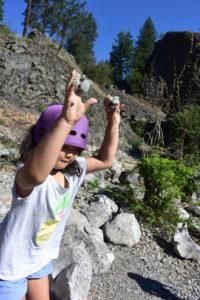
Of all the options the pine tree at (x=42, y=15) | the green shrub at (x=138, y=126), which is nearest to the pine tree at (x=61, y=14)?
the pine tree at (x=42, y=15)

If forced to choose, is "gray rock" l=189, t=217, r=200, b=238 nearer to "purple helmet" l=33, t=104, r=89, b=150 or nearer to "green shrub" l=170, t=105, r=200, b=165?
"green shrub" l=170, t=105, r=200, b=165

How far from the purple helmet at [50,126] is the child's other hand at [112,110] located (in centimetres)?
18

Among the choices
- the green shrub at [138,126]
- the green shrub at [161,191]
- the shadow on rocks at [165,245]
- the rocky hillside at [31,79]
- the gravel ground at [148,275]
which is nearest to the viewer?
the gravel ground at [148,275]

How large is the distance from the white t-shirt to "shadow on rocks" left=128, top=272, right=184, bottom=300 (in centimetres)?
145

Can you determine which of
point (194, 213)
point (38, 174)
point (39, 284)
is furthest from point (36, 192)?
point (194, 213)

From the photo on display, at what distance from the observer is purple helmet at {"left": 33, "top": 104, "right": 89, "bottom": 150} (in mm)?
2027

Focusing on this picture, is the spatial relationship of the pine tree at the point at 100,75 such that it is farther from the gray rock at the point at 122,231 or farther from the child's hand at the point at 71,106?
the child's hand at the point at 71,106

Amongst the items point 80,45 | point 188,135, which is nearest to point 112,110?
point 188,135

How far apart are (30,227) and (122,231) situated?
6.66 ft

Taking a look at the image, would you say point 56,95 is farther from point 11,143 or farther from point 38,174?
point 38,174

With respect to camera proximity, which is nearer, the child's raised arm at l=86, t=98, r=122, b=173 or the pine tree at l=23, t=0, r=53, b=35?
the child's raised arm at l=86, t=98, r=122, b=173

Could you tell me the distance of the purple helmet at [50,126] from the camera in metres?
2.03

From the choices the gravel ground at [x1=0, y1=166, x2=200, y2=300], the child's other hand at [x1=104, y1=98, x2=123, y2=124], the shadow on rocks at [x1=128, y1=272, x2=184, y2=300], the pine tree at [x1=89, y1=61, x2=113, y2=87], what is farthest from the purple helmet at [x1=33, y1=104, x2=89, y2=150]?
the pine tree at [x1=89, y1=61, x2=113, y2=87]

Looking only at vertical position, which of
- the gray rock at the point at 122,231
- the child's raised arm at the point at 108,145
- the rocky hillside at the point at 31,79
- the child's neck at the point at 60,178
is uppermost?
the rocky hillside at the point at 31,79
